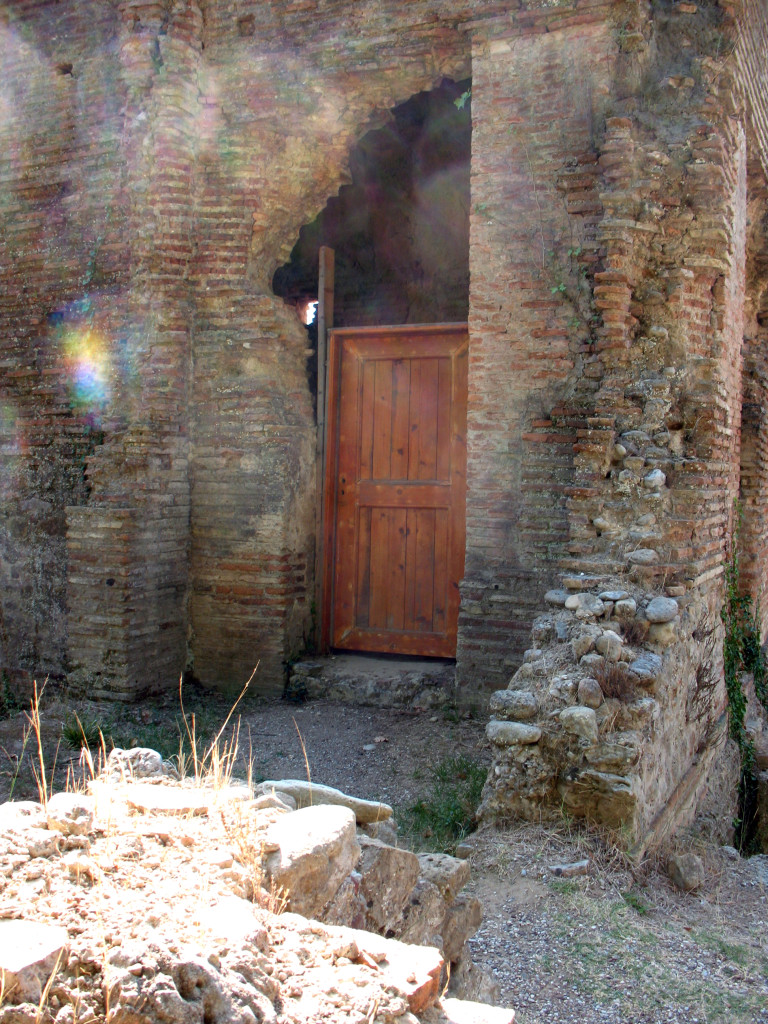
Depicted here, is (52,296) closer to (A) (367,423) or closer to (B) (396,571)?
(A) (367,423)

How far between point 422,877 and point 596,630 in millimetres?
1867

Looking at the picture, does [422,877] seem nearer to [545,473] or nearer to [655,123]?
[545,473]

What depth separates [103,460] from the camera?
6230mm

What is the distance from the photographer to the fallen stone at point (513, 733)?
3900 mm

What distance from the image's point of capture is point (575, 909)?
3293 millimetres

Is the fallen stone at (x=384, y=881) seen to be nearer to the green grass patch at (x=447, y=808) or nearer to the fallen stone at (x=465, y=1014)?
the fallen stone at (x=465, y=1014)

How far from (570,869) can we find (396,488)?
146 inches

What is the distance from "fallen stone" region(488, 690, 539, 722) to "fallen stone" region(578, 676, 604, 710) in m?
0.22

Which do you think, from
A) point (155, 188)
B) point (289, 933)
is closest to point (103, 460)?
point (155, 188)

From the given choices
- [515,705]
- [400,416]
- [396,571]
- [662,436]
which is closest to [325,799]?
[515,705]

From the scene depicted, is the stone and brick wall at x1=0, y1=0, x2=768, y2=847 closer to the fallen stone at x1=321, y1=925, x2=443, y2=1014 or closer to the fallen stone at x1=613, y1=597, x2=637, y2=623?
the fallen stone at x1=613, y1=597, x2=637, y2=623

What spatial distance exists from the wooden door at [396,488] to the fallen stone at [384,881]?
12.7 feet

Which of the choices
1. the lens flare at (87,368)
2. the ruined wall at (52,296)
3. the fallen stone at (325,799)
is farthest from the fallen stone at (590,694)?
the lens flare at (87,368)

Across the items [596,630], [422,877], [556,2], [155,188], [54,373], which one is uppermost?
[556,2]
